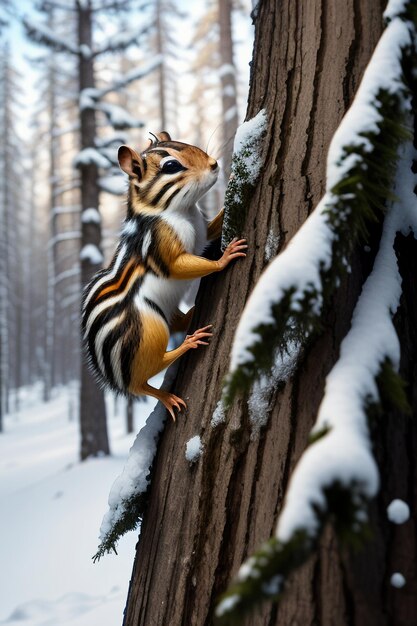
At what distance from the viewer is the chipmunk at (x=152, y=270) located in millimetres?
1823

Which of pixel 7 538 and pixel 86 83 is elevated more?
pixel 86 83

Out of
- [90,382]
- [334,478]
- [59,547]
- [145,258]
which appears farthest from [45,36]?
[334,478]

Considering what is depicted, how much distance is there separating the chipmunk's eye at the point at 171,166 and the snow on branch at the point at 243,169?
310mm

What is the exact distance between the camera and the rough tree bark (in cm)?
114

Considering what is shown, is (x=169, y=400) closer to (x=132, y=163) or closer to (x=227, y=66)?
(x=132, y=163)

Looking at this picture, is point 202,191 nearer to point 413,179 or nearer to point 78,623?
point 413,179

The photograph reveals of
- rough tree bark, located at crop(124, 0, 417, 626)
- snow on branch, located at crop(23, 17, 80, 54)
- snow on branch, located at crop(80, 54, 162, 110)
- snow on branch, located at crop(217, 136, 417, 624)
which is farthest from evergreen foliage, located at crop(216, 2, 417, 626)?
snow on branch, located at crop(23, 17, 80, 54)

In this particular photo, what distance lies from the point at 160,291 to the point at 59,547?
19.1 feet

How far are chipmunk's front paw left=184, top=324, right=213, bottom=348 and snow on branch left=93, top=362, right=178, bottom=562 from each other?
0.21 m

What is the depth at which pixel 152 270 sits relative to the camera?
74.7 inches

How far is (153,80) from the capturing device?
2544 cm

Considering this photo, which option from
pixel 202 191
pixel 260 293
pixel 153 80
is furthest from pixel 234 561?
pixel 153 80

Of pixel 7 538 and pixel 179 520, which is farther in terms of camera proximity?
pixel 7 538

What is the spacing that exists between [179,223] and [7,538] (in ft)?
23.3
